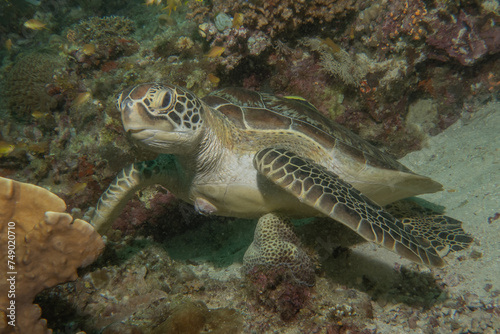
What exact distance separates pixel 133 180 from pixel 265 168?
1.73 meters

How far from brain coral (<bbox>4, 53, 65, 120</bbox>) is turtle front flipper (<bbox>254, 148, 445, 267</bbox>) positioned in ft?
18.5

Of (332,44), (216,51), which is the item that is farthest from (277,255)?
(332,44)

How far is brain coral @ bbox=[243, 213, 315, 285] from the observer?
99.3 inches

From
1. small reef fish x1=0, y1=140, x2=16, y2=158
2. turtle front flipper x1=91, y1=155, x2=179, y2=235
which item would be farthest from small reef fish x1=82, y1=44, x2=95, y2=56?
turtle front flipper x1=91, y1=155, x2=179, y2=235

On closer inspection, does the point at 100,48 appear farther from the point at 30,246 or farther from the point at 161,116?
the point at 30,246

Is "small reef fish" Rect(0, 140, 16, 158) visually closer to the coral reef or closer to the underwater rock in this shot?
the coral reef

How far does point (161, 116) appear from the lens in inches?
89.4

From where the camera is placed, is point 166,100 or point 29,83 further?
point 29,83

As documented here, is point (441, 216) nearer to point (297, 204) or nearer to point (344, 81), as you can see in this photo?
point (297, 204)

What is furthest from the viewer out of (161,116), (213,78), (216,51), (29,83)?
(29,83)

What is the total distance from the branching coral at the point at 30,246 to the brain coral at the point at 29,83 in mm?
4514

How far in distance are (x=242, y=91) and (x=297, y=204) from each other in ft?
5.42

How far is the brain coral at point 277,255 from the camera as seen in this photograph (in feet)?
8.27

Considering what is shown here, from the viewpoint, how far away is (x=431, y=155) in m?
4.69
